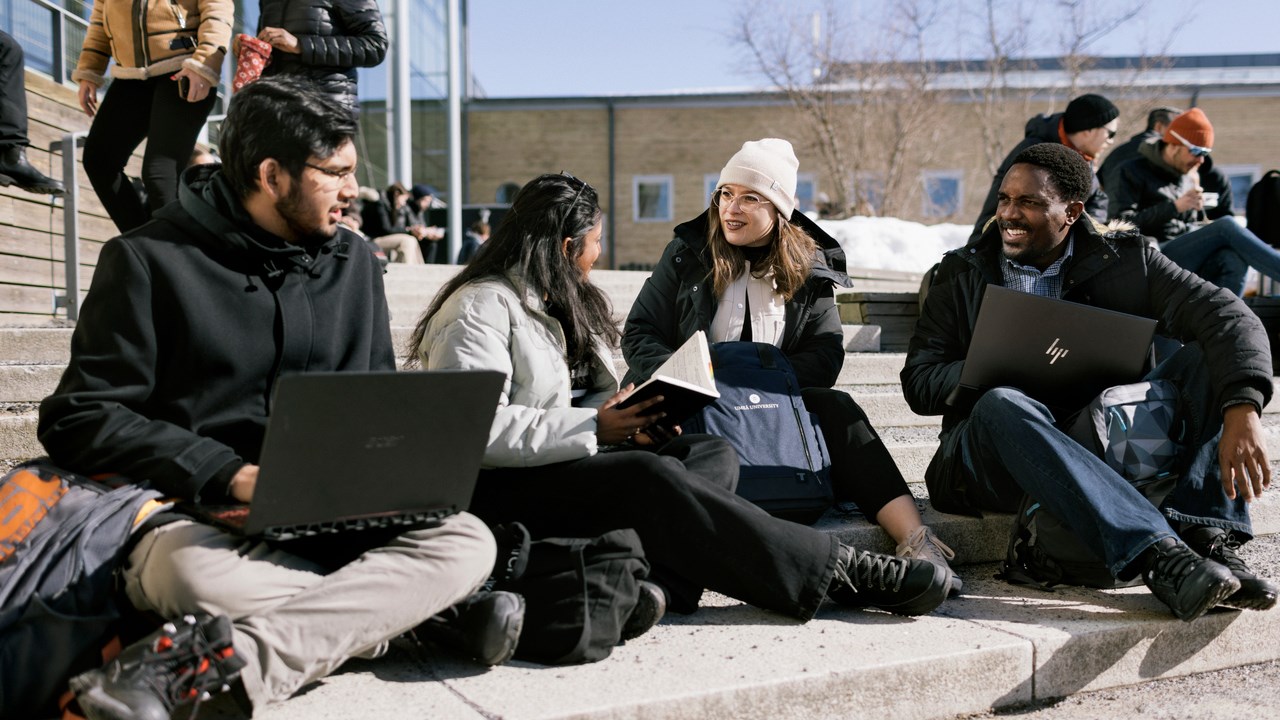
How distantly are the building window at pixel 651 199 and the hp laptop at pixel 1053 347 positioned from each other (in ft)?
74.9

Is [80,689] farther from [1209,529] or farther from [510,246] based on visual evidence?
[1209,529]

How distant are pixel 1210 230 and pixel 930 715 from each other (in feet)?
15.6

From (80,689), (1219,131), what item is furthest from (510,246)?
(1219,131)

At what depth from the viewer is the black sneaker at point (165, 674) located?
6.57 feet

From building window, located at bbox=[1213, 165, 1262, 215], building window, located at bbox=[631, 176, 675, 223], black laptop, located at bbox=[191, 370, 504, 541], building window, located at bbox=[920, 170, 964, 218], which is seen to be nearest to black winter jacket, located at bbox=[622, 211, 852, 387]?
black laptop, located at bbox=[191, 370, 504, 541]

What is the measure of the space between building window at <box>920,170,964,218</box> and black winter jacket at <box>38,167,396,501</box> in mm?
21996

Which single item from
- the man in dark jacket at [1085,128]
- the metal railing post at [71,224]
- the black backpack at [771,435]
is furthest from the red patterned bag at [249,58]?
the man in dark jacket at [1085,128]

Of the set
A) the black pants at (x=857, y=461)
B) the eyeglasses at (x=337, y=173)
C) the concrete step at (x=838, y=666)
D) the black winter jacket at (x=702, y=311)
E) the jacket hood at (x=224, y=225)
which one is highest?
the eyeglasses at (x=337, y=173)

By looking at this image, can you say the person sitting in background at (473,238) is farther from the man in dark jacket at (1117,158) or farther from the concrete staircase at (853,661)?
the concrete staircase at (853,661)

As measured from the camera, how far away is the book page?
298 centimetres

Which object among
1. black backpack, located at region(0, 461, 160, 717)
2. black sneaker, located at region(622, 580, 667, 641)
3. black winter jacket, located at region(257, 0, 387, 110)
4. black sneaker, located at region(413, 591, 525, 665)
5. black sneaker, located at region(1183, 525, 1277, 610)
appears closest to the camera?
black backpack, located at region(0, 461, 160, 717)

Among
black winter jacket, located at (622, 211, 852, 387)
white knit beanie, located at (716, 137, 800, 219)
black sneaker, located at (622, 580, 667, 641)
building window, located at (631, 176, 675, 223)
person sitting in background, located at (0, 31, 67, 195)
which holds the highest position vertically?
building window, located at (631, 176, 675, 223)

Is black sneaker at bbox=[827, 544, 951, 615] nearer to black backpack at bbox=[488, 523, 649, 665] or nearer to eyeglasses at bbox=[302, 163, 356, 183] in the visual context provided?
black backpack at bbox=[488, 523, 649, 665]

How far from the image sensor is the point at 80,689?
6.63ft
